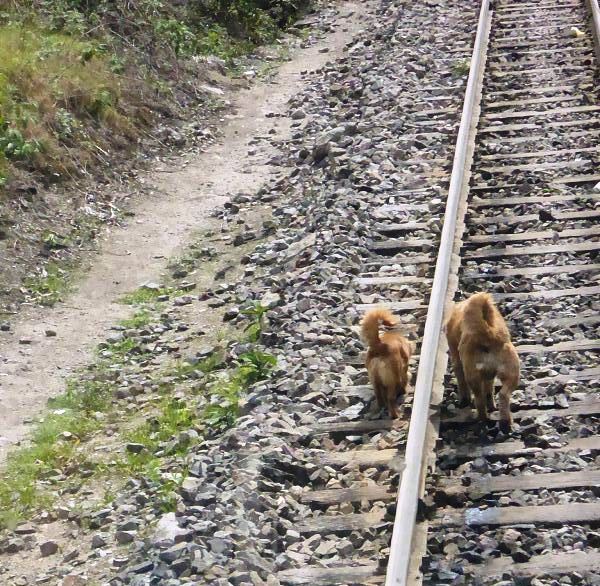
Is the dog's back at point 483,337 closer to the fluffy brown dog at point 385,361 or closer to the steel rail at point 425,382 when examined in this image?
the steel rail at point 425,382

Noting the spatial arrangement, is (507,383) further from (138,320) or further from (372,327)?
(138,320)

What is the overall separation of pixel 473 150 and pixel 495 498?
5107 millimetres

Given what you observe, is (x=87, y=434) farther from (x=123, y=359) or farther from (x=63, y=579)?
(x=63, y=579)

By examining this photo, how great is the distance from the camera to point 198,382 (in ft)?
22.0

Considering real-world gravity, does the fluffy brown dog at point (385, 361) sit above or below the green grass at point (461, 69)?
below

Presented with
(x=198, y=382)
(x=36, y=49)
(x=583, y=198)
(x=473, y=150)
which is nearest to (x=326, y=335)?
(x=198, y=382)

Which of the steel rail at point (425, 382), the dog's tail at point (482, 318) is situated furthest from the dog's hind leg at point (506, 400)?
the steel rail at point (425, 382)

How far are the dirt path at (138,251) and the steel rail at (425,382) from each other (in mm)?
2275

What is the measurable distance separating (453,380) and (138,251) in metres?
4.16

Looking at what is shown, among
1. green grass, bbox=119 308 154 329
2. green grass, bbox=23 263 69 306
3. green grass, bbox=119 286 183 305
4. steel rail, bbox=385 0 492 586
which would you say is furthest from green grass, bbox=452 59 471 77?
green grass, bbox=119 308 154 329

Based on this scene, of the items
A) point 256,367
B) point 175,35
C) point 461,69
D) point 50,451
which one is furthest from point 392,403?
point 175,35

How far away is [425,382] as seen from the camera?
17.9 ft

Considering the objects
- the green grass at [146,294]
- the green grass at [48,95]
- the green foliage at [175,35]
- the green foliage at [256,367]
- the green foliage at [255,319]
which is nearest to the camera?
the green foliage at [256,367]

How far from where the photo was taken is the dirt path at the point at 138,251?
7129 millimetres
